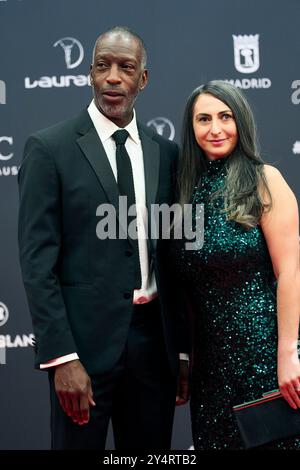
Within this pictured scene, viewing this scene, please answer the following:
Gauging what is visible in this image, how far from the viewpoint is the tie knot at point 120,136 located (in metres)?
2.35

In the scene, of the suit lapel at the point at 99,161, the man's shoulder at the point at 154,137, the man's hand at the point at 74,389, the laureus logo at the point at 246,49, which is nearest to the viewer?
the man's hand at the point at 74,389

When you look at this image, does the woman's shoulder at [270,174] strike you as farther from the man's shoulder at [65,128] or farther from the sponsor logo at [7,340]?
the sponsor logo at [7,340]

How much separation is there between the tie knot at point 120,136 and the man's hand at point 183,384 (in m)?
0.77

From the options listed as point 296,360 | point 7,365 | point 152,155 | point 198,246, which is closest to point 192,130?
point 152,155

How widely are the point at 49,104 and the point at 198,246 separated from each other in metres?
1.42

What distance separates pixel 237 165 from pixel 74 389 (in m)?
0.86

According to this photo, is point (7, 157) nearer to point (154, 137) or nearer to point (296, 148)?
point (154, 137)

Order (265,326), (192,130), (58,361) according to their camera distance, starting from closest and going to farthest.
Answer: (58,361) → (265,326) → (192,130)

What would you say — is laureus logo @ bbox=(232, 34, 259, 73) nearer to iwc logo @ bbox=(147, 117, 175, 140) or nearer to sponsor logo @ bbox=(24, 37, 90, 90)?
iwc logo @ bbox=(147, 117, 175, 140)

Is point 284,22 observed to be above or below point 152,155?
above

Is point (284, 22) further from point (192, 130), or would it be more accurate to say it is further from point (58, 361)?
point (58, 361)

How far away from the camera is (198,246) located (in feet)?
7.67

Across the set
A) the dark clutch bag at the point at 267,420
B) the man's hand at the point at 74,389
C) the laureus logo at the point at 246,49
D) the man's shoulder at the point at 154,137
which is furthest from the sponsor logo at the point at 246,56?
the man's hand at the point at 74,389

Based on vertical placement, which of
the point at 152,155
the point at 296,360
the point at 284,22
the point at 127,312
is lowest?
the point at 296,360
